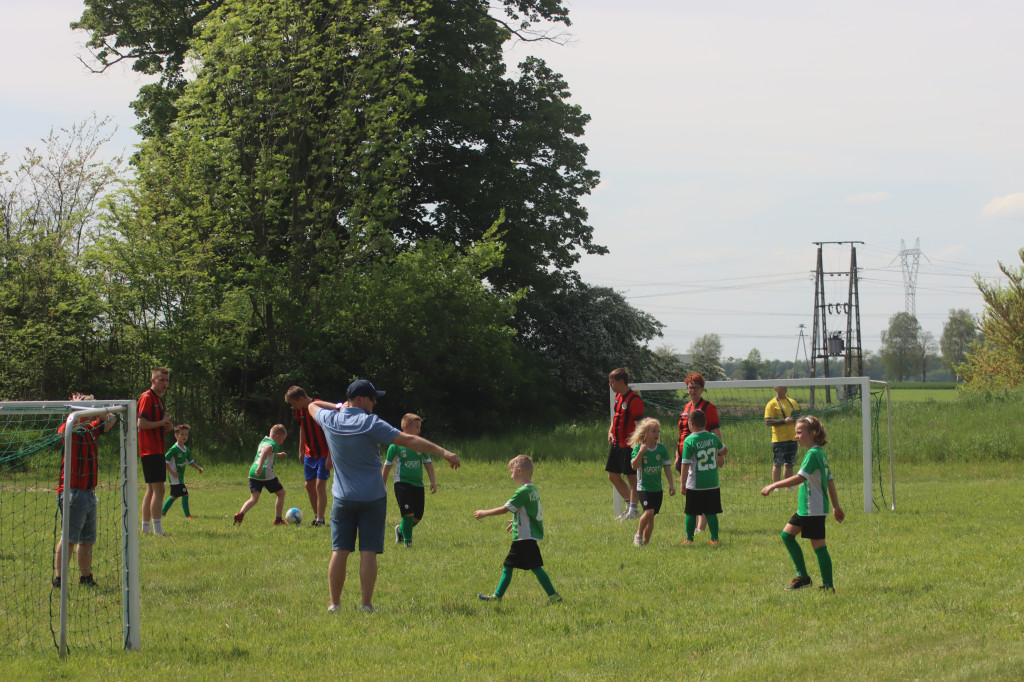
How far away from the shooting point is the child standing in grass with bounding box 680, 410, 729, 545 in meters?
10.3

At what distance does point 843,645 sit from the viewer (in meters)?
6.34

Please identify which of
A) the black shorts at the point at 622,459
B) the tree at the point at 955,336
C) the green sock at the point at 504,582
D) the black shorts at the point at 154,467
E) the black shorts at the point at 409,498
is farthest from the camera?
the tree at the point at 955,336

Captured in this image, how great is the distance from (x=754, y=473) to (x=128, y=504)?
16228 mm

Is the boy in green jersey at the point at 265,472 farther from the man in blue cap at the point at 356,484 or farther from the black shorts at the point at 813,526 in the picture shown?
the black shorts at the point at 813,526

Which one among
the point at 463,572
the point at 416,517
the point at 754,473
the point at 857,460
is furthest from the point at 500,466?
the point at 463,572

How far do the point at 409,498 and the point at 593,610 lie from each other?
3.78 metres

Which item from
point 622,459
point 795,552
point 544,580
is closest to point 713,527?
point 622,459

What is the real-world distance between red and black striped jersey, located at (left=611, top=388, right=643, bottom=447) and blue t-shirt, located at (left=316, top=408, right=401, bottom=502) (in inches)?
188

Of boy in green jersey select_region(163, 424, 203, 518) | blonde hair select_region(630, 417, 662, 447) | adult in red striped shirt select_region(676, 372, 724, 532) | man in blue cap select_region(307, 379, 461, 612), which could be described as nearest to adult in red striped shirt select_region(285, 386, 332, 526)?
boy in green jersey select_region(163, 424, 203, 518)

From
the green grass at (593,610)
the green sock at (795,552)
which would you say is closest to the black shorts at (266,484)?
the green grass at (593,610)

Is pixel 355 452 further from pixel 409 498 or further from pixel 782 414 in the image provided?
pixel 782 414

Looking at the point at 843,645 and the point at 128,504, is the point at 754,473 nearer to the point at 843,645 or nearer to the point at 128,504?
the point at 843,645

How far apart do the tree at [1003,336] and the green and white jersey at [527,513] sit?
40.8m

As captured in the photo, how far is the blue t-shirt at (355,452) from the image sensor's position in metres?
7.35
